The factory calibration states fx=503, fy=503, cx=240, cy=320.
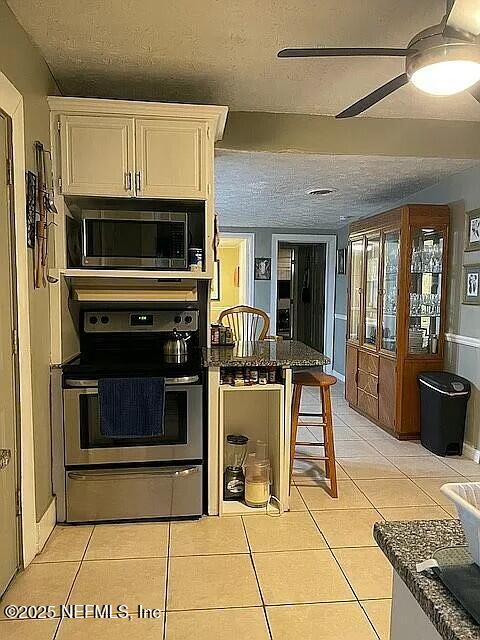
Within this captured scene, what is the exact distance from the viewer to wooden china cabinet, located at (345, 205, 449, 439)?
424 centimetres

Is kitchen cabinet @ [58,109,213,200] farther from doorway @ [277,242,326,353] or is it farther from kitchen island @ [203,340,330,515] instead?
doorway @ [277,242,326,353]

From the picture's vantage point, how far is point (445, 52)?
5.78 ft

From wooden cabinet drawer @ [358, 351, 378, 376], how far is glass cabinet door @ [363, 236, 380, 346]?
0.13 meters

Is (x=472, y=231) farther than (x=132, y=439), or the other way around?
(x=472, y=231)

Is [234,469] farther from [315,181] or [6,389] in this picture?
[315,181]

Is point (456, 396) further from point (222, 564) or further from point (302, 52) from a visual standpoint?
point (302, 52)

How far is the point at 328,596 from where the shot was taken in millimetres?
2121

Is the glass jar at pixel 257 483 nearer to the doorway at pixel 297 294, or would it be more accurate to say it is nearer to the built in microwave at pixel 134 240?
the built in microwave at pixel 134 240

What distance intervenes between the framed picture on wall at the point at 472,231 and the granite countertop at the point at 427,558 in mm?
3248

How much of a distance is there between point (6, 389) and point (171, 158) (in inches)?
58.4

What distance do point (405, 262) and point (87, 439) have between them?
9.59 ft

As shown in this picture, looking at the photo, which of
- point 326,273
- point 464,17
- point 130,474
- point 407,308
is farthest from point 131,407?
point 326,273

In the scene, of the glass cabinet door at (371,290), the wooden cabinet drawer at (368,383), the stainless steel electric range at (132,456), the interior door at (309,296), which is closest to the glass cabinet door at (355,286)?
the glass cabinet door at (371,290)

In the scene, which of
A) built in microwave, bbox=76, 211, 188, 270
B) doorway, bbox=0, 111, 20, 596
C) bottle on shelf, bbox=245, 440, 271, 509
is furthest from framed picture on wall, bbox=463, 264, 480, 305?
doorway, bbox=0, 111, 20, 596
